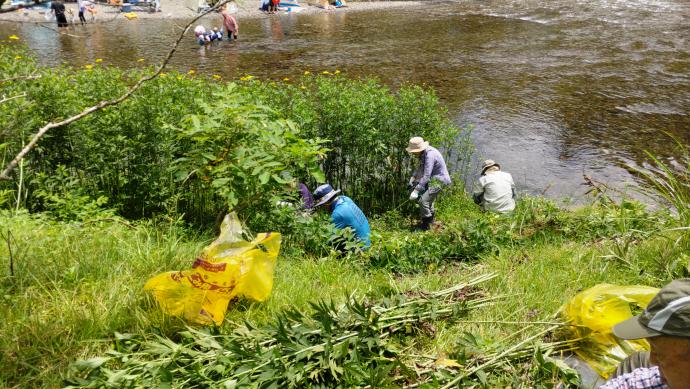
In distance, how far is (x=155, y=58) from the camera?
1500 centimetres

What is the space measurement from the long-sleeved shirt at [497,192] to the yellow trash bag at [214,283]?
4.45 metres

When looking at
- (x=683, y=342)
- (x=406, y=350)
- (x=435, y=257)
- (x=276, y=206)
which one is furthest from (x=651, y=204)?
(x=683, y=342)

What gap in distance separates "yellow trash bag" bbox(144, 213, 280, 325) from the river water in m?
5.78

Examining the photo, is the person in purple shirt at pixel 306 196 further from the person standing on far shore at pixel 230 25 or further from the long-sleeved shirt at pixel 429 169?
the person standing on far shore at pixel 230 25

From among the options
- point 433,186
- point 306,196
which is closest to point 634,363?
point 306,196

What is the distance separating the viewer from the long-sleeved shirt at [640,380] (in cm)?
225

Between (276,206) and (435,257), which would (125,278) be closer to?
(276,206)

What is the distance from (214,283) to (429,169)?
4.47 m

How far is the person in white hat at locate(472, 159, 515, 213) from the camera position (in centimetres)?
744

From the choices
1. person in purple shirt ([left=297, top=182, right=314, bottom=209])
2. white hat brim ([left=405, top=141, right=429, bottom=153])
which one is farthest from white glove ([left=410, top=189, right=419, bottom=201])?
person in purple shirt ([left=297, top=182, right=314, bottom=209])

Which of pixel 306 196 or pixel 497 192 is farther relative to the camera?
pixel 497 192

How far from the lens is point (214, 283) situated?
348cm

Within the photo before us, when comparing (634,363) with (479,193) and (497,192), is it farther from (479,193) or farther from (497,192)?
(479,193)

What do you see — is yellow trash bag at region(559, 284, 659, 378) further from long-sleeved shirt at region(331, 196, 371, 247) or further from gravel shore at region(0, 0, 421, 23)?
gravel shore at region(0, 0, 421, 23)
